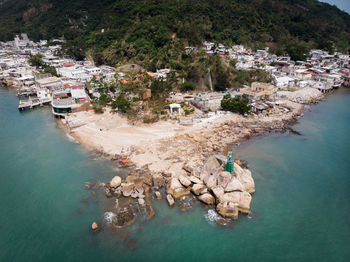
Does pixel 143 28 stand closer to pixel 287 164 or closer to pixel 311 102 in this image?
pixel 311 102

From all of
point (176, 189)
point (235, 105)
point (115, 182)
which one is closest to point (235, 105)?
point (235, 105)

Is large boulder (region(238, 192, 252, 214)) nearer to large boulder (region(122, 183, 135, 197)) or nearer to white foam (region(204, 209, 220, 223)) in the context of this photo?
white foam (region(204, 209, 220, 223))

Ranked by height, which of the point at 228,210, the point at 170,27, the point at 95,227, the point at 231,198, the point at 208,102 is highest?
the point at 170,27

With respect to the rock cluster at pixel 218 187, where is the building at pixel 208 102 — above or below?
above

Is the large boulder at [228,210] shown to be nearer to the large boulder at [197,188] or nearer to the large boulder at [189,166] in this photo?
the large boulder at [197,188]

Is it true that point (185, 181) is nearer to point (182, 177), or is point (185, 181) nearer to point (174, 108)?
point (182, 177)

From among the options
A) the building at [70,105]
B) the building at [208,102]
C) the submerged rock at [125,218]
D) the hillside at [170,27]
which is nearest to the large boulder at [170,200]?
the submerged rock at [125,218]
